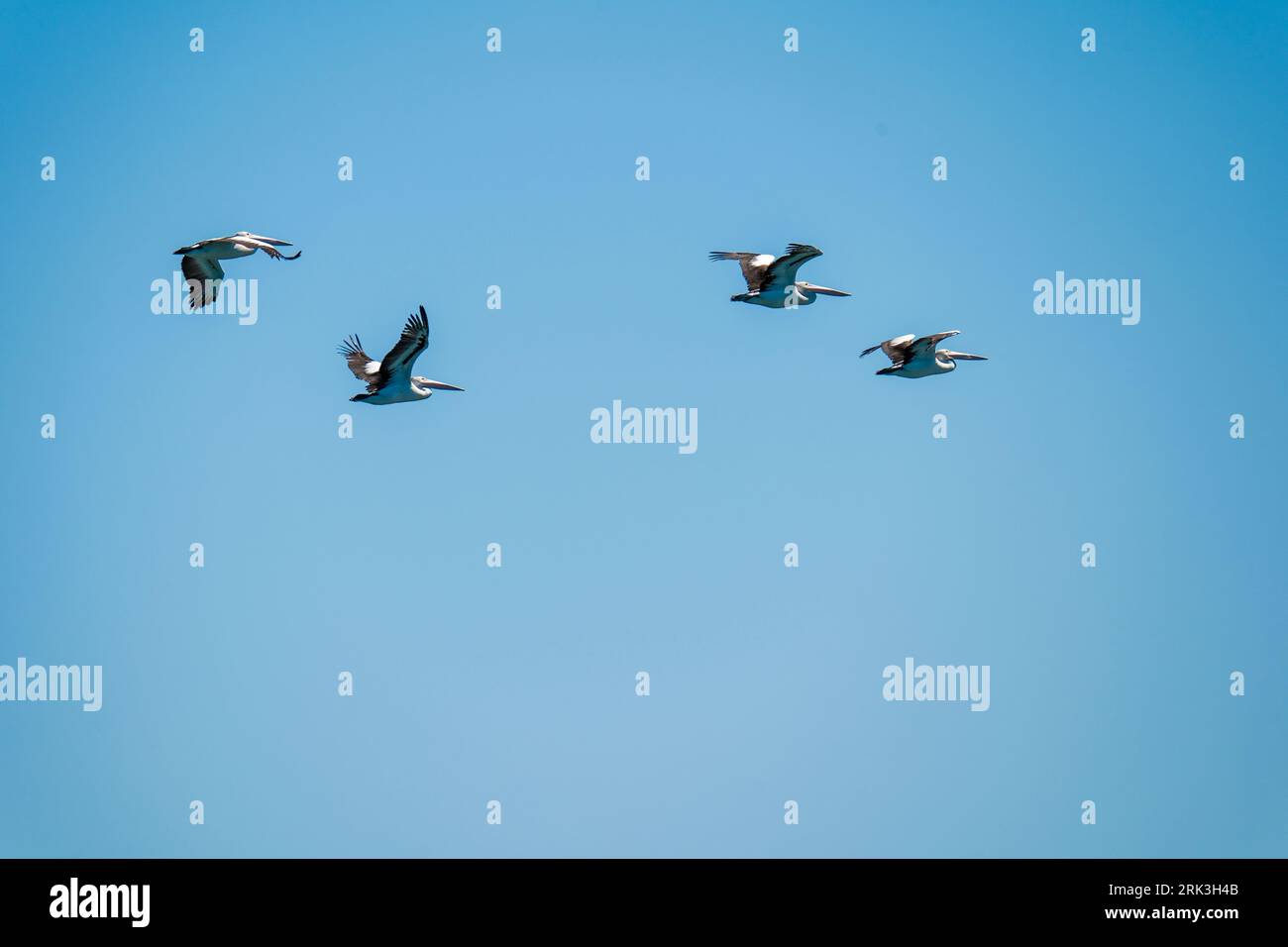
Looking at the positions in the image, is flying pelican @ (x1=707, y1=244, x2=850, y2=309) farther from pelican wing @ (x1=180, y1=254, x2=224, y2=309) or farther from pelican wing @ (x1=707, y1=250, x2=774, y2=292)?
pelican wing @ (x1=180, y1=254, x2=224, y2=309)

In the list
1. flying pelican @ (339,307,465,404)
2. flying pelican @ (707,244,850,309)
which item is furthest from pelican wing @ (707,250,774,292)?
flying pelican @ (339,307,465,404)

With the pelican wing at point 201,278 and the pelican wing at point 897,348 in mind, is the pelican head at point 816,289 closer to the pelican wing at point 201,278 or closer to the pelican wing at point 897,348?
the pelican wing at point 897,348

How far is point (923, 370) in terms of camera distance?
155 feet

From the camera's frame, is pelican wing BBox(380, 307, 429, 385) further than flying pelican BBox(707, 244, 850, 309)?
No

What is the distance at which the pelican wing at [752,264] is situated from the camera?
152 feet

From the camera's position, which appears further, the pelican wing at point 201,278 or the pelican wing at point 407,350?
the pelican wing at point 201,278

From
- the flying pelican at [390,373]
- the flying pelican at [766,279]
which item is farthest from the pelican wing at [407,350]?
the flying pelican at [766,279]

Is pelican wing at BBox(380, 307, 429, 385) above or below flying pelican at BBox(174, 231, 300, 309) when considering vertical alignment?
below

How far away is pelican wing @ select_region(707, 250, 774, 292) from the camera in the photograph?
4628 cm

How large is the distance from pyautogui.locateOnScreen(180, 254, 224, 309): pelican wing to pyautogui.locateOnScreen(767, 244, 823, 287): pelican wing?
13.2 metres

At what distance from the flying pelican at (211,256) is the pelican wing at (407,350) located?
315cm

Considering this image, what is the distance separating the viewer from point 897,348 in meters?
46.4
